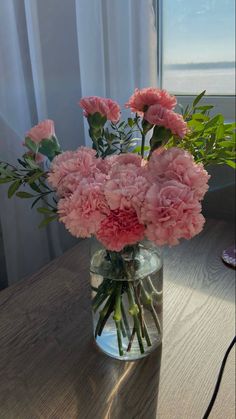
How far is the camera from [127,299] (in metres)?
0.58

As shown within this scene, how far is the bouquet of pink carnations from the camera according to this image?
1.41 ft

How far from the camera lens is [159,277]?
2.04ft

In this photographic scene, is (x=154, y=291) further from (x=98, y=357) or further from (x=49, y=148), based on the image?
(x=49, y=148)

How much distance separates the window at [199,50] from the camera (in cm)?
116

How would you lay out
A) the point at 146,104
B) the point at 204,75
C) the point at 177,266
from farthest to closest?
the point at 204,75, the point at 177,266, the point at 146,104

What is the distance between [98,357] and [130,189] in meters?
0.33

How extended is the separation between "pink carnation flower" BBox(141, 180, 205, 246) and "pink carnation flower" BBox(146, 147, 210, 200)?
15 mm

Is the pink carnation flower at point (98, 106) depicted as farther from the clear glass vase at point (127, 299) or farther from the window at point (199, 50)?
the window at point (199, 50)

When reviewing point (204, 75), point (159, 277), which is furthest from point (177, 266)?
point (204, 75)

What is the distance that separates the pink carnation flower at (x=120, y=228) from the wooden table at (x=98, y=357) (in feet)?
0.82

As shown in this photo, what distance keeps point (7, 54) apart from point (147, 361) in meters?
0.68

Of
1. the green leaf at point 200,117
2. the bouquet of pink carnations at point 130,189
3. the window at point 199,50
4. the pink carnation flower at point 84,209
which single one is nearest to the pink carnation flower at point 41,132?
the bouquet of pink carnations at point 130,189

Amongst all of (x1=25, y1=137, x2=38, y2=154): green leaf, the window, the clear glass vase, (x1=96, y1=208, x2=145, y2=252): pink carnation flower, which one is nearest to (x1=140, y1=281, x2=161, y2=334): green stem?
the clear glass vase

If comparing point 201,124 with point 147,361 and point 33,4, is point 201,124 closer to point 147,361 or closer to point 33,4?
point 147,361
